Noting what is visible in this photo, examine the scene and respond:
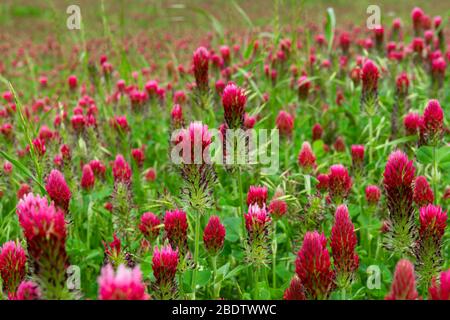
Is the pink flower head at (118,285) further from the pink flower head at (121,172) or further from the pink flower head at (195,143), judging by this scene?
the pink flower head at (121,172)

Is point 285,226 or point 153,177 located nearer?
point 285,226

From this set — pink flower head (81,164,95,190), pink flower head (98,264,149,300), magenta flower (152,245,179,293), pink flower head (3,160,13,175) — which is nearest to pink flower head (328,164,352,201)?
magenta flower (152,245,179,293)

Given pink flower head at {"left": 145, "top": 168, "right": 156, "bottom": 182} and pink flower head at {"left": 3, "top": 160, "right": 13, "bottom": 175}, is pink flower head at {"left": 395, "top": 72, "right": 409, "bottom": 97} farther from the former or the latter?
pink flower head at {"left": 3, "top": 160, "right": 13, "bottom": 175}

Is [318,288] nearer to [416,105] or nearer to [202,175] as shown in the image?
[202,175]

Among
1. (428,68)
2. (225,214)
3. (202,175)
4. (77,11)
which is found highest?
(77,11)

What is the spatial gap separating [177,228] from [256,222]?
0.26 meters

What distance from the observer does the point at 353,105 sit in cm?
388

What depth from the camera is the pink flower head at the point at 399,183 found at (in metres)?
1.69

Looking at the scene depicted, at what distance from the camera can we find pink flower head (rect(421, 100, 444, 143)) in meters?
2.10

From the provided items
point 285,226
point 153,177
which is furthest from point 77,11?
point 285,226

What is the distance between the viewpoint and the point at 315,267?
4.36 ft

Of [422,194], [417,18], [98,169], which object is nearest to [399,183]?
[422,194]

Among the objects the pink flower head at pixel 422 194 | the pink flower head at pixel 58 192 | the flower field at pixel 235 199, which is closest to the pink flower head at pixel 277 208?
the flower field at pixel 235 199
